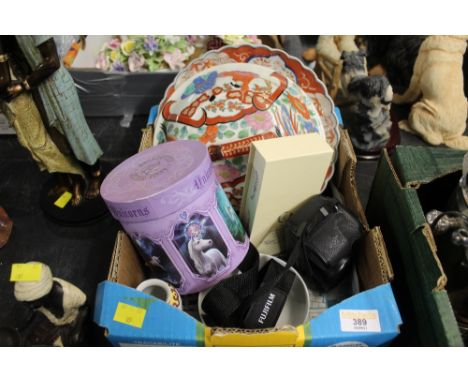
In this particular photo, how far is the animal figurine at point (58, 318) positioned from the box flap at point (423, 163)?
0.70 meters

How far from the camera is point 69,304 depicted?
740 mm

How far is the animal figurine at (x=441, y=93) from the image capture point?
121 cm

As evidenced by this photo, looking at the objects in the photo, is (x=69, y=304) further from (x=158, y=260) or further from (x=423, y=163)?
(x=423, y=163)

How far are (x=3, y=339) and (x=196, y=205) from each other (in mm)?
456

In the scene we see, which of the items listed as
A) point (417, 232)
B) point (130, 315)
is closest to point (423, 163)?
point (417, 232)

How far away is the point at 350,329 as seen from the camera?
60 cm

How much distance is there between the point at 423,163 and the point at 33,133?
34.0 inches

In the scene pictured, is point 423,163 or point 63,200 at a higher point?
point 423,163

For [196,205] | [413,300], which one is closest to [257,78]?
[196,205]

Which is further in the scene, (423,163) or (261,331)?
(423,163)

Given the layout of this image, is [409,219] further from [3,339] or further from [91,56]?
[91,56]

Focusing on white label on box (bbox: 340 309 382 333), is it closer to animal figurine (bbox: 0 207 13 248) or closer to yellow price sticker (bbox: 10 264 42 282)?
yellow price sticker (bbox: 10 264 42 282)

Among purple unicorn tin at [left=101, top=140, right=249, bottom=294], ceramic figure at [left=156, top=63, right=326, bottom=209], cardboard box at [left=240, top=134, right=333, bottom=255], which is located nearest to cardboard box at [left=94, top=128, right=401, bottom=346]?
purple unicorn tin at [left=101, top=140, right=249, bottom=294]

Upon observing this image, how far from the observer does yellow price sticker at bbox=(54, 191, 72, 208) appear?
1.09 meters
